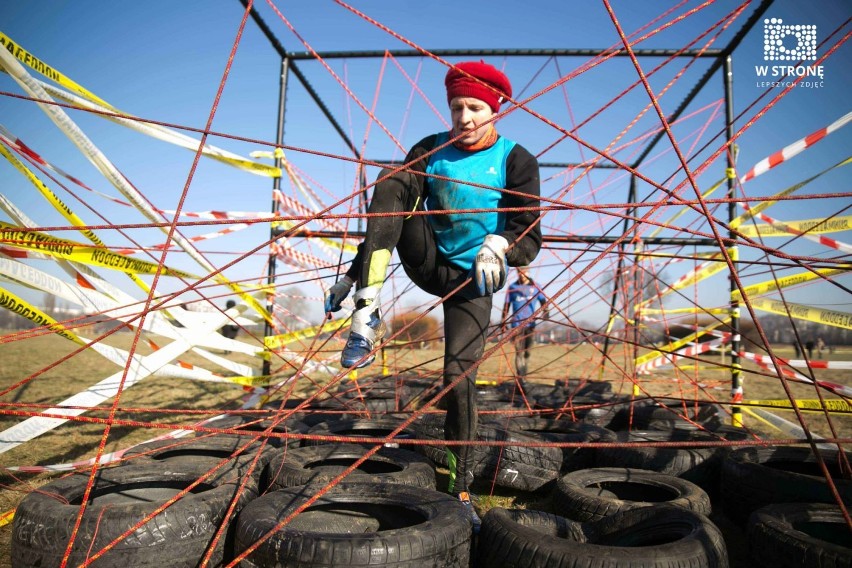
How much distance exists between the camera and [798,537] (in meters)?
1.48

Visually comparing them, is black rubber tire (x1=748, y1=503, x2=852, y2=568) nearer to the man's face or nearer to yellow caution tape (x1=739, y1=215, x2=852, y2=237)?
the man's face

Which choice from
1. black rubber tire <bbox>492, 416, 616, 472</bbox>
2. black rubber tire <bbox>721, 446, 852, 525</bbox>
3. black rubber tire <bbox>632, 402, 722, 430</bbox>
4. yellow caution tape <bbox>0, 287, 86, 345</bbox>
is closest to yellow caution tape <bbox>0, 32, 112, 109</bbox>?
yellow caution tape <bbox>0, 287, 86, 345</bbox>

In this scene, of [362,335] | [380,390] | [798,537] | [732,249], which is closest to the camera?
[798,537]

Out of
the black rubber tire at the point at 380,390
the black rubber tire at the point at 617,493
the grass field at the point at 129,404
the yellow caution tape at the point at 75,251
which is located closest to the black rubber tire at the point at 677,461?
the black rubber tire at the point at 617,493

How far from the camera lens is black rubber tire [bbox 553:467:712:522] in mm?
1892

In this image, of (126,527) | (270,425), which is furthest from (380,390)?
(126,527)

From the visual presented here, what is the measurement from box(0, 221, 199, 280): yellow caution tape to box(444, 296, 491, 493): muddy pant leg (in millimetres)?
1565

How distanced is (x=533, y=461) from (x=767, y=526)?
3.54ft

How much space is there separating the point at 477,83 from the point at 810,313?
3.09 m

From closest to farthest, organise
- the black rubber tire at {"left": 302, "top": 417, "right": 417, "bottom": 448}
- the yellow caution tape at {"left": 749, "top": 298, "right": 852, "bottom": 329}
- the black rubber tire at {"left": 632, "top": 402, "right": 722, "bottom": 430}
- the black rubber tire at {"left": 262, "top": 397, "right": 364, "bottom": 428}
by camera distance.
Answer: the black rubber tire at {"left": 302, "top": 417, "right": 417, "bottom": 448}
the black rubber tire at {"left": 262, "top": 397, "right": 364, "bottom": 428}
the yellow caution tape at {"left": 749, "top": 298, "right": 852, "bottom": 329}
the black rubber tire at {"left": 632, "top": 402, "right": 722, "bottom": 430}

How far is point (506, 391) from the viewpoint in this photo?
4.81 metres

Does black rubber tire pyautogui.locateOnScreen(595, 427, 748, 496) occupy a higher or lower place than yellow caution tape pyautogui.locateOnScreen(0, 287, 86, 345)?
lower

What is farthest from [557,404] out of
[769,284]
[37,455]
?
[37,455]

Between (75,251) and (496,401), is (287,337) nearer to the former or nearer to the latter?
(496,401)
